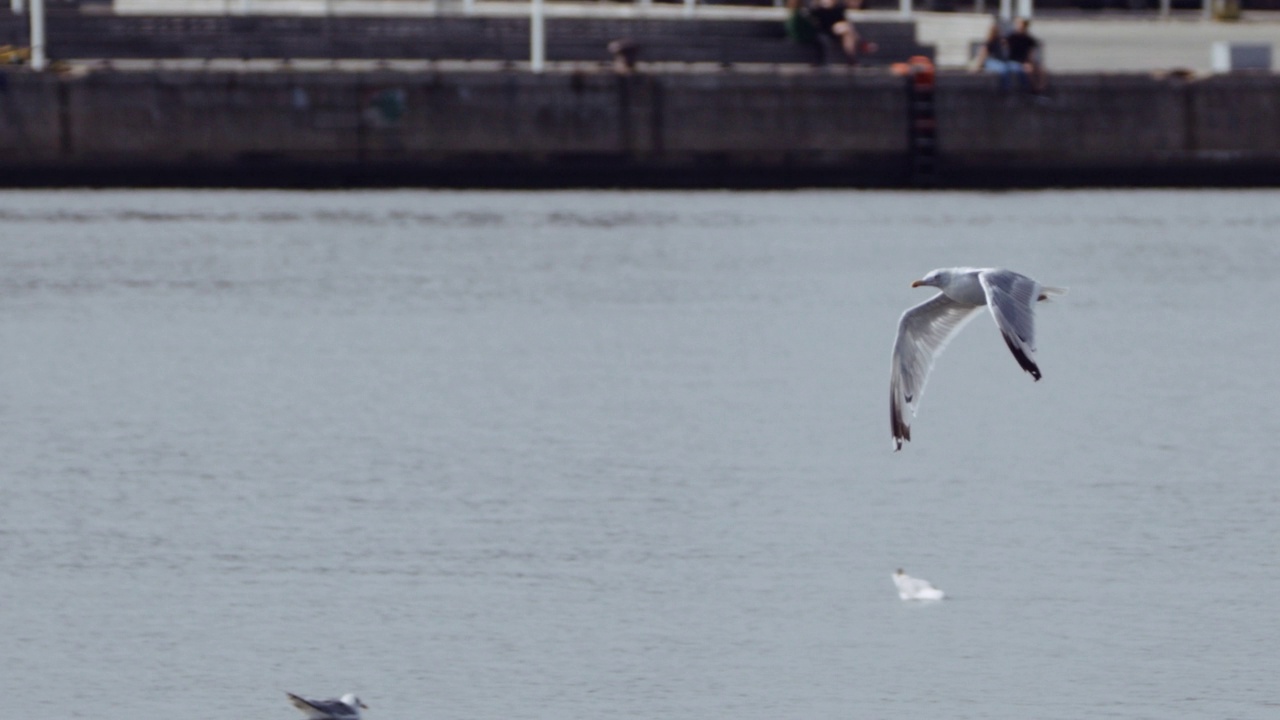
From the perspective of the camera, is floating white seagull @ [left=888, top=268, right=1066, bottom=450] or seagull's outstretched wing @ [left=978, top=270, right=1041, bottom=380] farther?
floating white seagull @ [left=888, top=268, right=1066, bottom=450]

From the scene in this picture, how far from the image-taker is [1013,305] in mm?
13461

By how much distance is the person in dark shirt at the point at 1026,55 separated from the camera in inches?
1671

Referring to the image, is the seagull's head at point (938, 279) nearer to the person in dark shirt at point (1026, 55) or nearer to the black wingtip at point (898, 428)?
the black wingtip at point (898, 428)

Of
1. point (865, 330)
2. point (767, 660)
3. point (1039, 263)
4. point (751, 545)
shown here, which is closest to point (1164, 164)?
Answer: point (1039, 263)

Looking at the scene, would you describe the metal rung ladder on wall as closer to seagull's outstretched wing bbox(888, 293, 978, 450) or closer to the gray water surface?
the gray water surface

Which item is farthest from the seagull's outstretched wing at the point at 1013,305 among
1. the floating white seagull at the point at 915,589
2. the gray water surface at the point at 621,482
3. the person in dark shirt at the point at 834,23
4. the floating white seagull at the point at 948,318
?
the person in dark shirt at the point at 834,23

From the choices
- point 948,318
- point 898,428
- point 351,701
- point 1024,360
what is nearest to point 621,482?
point 948,318

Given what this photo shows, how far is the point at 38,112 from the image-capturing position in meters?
40.5

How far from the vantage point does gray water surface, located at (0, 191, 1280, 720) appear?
15.1 m

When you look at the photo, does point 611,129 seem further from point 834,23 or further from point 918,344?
point 918,344

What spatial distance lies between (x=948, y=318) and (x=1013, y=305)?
2337mm

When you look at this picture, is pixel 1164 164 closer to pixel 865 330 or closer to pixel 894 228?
pixel 894 228

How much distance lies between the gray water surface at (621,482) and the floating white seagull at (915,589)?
246 millimetres

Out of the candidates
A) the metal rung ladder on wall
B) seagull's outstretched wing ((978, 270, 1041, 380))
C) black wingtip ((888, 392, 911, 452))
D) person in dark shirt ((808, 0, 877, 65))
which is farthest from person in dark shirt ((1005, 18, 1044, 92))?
seagull's outstretched wing ((978, 270, 1041, 380))
